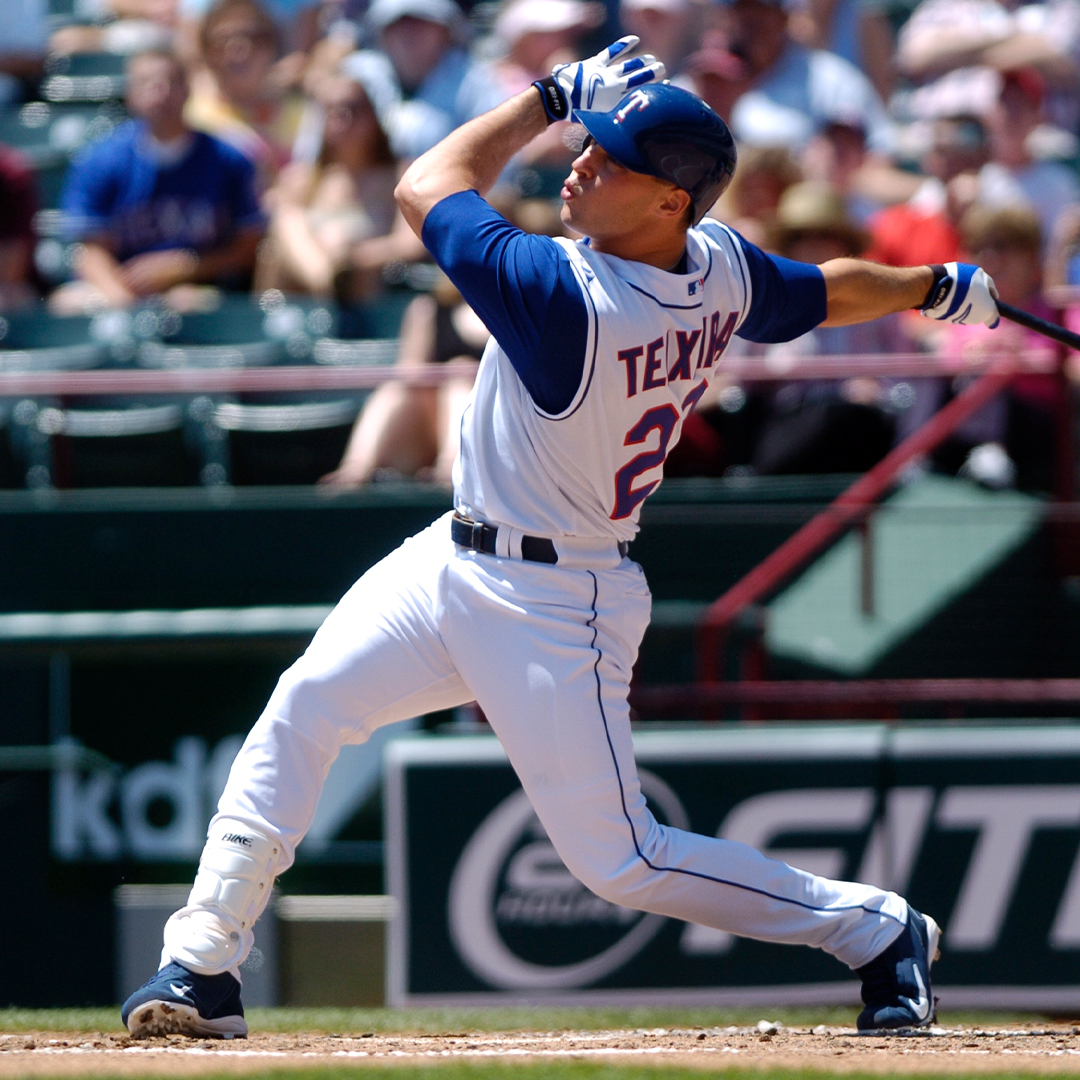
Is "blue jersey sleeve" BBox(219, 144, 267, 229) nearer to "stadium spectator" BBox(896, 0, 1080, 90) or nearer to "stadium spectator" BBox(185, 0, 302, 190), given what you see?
"stadium spectator" BBox(185, 0, 302, 190)

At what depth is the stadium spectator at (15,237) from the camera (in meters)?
7.32

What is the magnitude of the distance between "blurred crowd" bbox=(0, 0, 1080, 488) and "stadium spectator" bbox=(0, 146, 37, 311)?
0.01 meters

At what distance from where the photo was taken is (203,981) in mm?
3191

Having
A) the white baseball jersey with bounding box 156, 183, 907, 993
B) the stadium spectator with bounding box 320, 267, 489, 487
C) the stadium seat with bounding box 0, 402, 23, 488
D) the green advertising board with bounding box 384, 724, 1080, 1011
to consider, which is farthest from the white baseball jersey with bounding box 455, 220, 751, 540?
the stadium seat with bounding box 0, 402, 23, 488

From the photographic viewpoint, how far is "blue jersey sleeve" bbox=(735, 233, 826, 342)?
3365 millimetres

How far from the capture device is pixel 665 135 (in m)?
3.08

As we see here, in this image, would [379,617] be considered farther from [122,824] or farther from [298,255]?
[298,255]

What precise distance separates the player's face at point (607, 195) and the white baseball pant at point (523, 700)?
618 millimetres

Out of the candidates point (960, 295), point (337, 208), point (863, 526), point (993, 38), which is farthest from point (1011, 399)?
point (993, 38)

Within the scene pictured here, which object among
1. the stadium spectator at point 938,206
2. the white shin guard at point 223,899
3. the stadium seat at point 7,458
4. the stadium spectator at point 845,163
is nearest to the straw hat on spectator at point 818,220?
the stadium spectator at point 938,206

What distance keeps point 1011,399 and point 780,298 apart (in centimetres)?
264

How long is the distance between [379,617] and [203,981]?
2.49 feet

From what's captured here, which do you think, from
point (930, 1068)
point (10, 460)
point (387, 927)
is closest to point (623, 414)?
point (930, 1068)

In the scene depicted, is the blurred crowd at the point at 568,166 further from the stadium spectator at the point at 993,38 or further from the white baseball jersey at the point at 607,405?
the white baseball jersey at the point at 607,405
